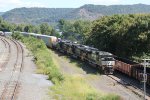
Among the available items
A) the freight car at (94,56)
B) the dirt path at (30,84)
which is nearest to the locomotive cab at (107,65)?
the freight car at (94,56)

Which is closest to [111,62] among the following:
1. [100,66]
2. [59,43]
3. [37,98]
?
[100,66]

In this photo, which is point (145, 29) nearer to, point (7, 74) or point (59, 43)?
point (7, 74)

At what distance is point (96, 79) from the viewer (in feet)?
143

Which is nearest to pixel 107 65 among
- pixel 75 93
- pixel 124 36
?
pixel 124 36

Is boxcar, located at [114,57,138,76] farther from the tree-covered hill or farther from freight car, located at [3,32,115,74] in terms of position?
the tree-covered hill

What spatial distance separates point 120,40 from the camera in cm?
5959

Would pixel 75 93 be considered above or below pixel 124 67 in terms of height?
above

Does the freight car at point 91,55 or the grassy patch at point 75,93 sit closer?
the grassy patch at point 75,93

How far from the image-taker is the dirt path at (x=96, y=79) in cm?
3477

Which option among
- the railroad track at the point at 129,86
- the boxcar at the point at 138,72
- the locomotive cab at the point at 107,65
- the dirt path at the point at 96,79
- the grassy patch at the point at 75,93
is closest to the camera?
the grassy patch at the point at 75,93

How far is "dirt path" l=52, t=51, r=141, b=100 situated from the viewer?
34.8 meters

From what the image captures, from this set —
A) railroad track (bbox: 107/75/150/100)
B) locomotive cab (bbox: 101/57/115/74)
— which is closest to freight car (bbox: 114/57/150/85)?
locomotive cab (bbox: 101/57/115/74)

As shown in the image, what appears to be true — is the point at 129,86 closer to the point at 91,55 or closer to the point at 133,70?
the point at 133,70

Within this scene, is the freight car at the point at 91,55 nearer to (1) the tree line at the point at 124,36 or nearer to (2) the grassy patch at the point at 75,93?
(1) the tree line at the point at 124,36
